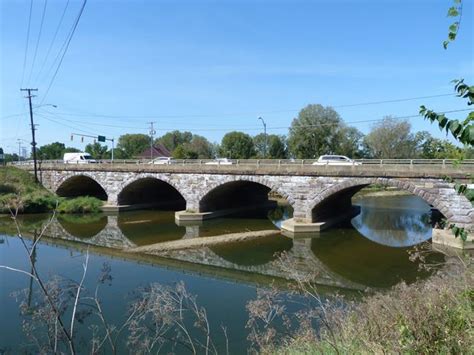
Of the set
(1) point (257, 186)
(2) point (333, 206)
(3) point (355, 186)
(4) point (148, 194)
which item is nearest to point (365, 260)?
(3) point (355, 186)

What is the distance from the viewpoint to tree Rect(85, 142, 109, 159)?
10806 centimetres

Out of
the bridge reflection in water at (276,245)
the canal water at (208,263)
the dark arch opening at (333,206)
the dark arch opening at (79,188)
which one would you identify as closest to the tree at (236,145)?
the dark arch opening at (79,188)

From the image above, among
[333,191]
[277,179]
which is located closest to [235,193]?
[277,179]

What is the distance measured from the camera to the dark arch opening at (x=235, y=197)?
3494 centimetres

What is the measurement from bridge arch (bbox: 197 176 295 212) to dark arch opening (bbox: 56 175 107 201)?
18.0 metres

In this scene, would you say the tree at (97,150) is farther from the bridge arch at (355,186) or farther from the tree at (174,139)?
the bridge arch at (355,186)

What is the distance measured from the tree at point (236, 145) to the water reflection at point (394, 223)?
41519 millimetres

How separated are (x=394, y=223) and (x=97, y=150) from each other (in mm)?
91064

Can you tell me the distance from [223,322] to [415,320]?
801 centimetres

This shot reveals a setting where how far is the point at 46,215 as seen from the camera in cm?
3684

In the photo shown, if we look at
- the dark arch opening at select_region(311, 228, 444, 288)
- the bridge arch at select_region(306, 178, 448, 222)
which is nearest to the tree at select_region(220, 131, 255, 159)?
the bridge arch at select_region(306, 178, 448, 222)

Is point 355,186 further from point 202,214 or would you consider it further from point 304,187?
point 202,214

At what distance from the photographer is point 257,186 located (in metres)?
43.3

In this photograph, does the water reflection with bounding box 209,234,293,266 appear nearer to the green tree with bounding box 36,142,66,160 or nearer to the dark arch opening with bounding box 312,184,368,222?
the dark arch opening with bounding box 312,184,368,222
